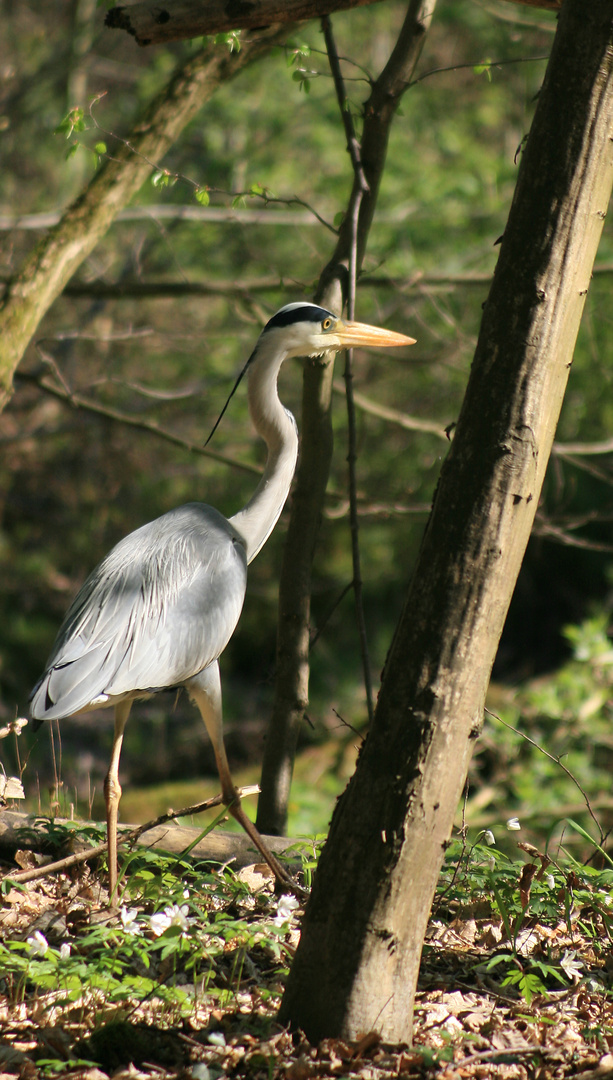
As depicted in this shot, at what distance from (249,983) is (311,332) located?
232cm

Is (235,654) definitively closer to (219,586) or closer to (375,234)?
(375,234)

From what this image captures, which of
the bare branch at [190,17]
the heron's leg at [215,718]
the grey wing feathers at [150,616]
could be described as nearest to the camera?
the bare branch at [190,17]

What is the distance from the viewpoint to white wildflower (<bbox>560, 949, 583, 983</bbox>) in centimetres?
258

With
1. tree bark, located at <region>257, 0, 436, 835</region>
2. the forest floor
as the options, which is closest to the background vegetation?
tree bark, located at <region>257, 0, 436, 835</region>

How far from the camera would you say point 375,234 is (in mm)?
9070

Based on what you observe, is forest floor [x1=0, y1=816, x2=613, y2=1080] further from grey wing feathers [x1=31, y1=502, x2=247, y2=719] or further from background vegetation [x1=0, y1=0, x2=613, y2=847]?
background vegetation [x1=0, y1=0, x2=613, y2=847]

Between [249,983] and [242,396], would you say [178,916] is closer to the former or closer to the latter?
[249,983]

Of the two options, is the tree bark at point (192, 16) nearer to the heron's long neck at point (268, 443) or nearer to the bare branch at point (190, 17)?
the bare branch at point (190, 17)

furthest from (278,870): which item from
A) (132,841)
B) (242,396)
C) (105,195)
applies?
(242,396)

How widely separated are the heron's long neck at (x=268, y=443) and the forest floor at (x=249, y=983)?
1.42 meters

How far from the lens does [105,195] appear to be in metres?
4.41

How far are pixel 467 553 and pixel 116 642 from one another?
1.57m

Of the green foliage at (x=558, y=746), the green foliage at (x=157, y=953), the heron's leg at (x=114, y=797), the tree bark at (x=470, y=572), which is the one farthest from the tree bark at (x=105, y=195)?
the green foliage at (x=558, y=746)

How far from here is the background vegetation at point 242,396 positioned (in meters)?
8.45
